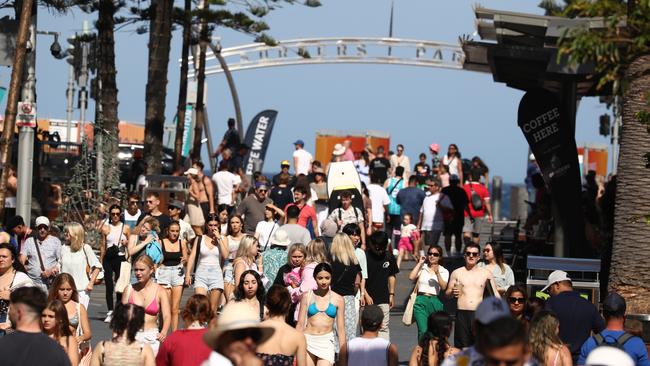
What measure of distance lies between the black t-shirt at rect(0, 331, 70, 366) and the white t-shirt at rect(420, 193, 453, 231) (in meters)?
17.3

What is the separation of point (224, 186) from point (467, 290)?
13.8 meters

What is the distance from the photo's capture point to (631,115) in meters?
15.5

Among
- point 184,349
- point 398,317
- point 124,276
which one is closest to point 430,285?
point 124,276

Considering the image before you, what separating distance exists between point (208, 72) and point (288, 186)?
4031cm

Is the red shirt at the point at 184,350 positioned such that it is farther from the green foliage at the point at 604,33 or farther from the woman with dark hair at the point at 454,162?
the woman with dark hair at the point at 454,162

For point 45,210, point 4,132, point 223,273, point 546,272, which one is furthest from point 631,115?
point 45,210

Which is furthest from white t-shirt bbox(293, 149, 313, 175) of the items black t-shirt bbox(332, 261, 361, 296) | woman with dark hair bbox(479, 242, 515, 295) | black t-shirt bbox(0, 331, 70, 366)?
black t-shirt bbox(0, 331, 70, 366)

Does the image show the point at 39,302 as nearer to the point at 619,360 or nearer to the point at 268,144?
the point at 619,360

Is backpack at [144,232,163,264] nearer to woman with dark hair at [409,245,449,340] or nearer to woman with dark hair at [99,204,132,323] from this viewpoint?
woman with dark hair at [99,204,132,323]

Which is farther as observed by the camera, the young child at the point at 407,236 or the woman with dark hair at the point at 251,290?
the young child at the point at 407,236

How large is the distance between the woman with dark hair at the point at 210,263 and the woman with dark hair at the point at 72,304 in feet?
15.8

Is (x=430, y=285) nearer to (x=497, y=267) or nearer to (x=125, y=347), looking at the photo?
(x=497, y=267)

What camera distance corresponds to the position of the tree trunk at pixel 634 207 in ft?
50.5

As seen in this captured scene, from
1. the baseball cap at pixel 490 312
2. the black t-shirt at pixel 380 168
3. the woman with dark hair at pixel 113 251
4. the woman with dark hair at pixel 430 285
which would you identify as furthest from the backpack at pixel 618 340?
the black t-shirt at pixel 380 168
